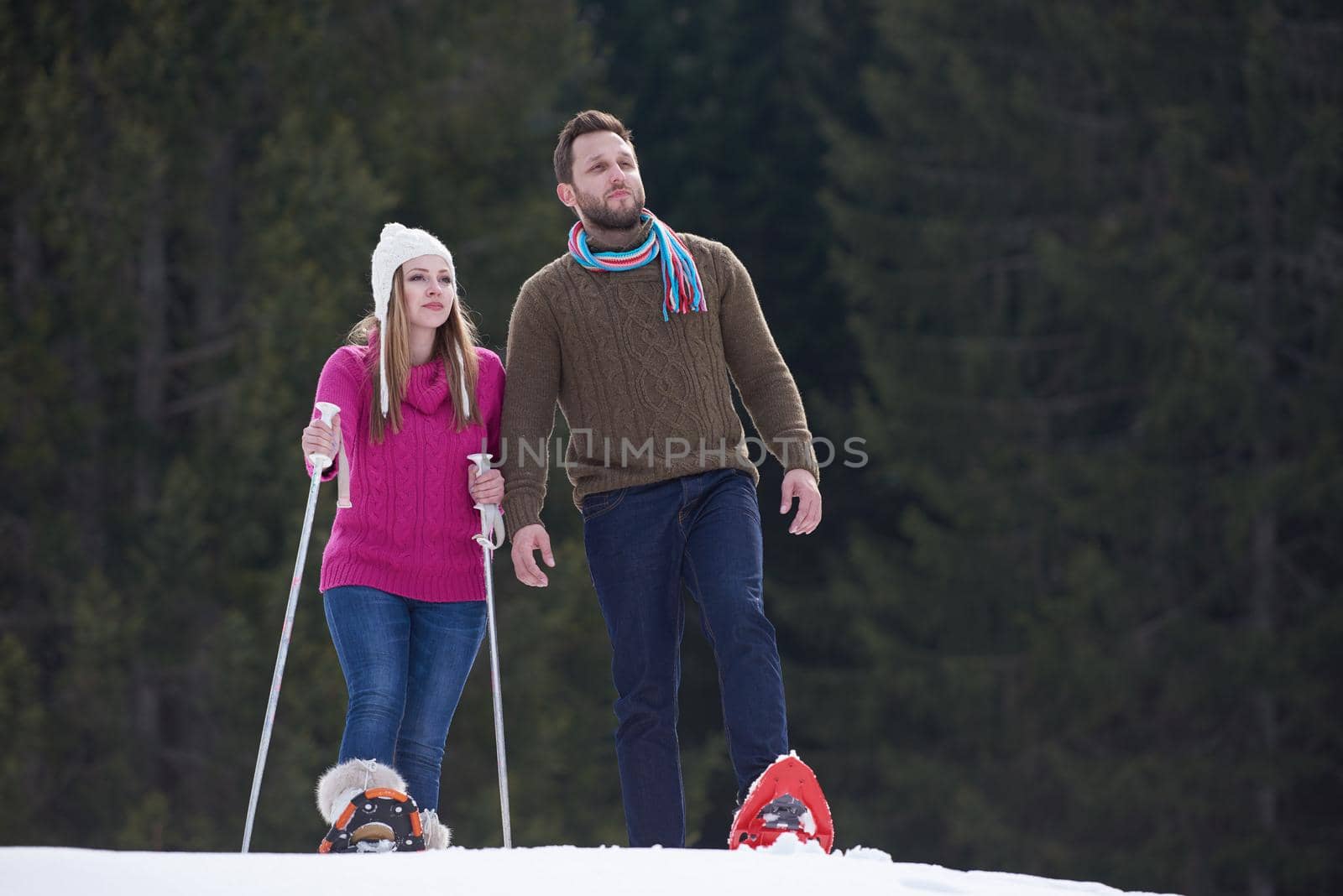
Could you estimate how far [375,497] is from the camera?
4.29 meters

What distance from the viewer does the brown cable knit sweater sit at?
423 cm

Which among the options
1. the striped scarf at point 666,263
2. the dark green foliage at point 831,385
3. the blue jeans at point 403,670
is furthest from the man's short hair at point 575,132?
the dark green foliage at point 831,385

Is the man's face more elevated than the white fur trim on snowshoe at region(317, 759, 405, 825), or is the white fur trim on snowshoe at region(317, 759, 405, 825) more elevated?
the man's face

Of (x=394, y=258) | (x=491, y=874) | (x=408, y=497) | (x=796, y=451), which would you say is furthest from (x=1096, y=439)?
(x=491, y=874)

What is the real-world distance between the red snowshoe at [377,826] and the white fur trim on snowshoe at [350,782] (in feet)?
0.09

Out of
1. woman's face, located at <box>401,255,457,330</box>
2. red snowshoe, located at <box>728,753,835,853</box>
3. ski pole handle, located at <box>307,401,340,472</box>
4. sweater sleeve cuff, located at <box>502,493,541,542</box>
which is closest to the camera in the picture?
red snowshoe, located at <box>728,753,835,853</box>

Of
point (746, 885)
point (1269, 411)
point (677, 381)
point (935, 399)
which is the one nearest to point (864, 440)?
point (935, 399)

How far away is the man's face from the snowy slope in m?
1.64

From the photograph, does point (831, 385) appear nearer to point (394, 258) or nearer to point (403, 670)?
point (394, 258)

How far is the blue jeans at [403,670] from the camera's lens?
4.09 metres

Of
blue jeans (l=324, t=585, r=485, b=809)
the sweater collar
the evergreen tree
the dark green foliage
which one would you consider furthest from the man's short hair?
the evergreen tree

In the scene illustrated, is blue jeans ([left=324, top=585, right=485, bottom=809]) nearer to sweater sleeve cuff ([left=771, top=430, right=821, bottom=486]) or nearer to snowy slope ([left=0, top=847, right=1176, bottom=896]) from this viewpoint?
sweater sleeve cuff ([left=771, top=430, right=821, bottom=486])

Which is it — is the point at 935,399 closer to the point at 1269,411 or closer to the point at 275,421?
the point at 1269,411

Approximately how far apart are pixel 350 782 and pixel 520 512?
0.74m
